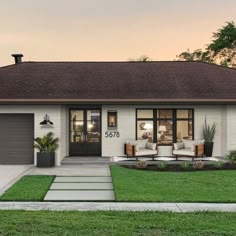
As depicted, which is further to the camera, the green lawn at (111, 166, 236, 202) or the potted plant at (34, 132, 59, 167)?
the potted plant at (34, 132, 59, 167)

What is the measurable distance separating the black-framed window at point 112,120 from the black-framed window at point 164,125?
3.11 feet

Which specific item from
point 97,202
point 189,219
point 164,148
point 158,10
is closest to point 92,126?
point 164,148

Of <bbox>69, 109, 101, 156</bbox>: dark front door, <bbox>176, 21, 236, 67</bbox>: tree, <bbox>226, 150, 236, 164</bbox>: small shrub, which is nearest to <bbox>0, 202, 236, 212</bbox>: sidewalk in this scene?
<bbox>226, 150, 236, 164</bbox>: small shrub

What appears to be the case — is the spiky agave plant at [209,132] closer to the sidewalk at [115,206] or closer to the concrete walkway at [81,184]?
the concrete walkway at [81,184]

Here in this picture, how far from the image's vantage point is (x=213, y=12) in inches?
882

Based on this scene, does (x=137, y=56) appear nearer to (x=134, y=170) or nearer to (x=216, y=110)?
(x=216, y=110)

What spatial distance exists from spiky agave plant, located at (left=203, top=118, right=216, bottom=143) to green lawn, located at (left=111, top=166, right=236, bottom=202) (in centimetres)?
382

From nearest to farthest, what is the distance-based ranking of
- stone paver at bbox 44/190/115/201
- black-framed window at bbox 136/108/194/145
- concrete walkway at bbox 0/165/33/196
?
1. stone paver at bbox 44/190/115/201
2. concrete walkway at bbox 0/165/33/196
3. black-framed window at bbox 136/108/194/145

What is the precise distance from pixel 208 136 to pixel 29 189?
9.39m

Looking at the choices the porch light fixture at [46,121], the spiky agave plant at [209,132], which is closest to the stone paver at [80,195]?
the porch light fixture at [46,121]

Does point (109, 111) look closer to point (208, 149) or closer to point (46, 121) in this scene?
point (46, 121)

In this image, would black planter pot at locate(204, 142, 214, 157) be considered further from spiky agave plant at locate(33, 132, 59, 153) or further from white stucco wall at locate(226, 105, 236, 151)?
spiky agave plant at locate(33, 132, 59, 153)

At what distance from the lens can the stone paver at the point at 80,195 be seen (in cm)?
973

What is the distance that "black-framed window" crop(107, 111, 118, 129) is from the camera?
712 inches
